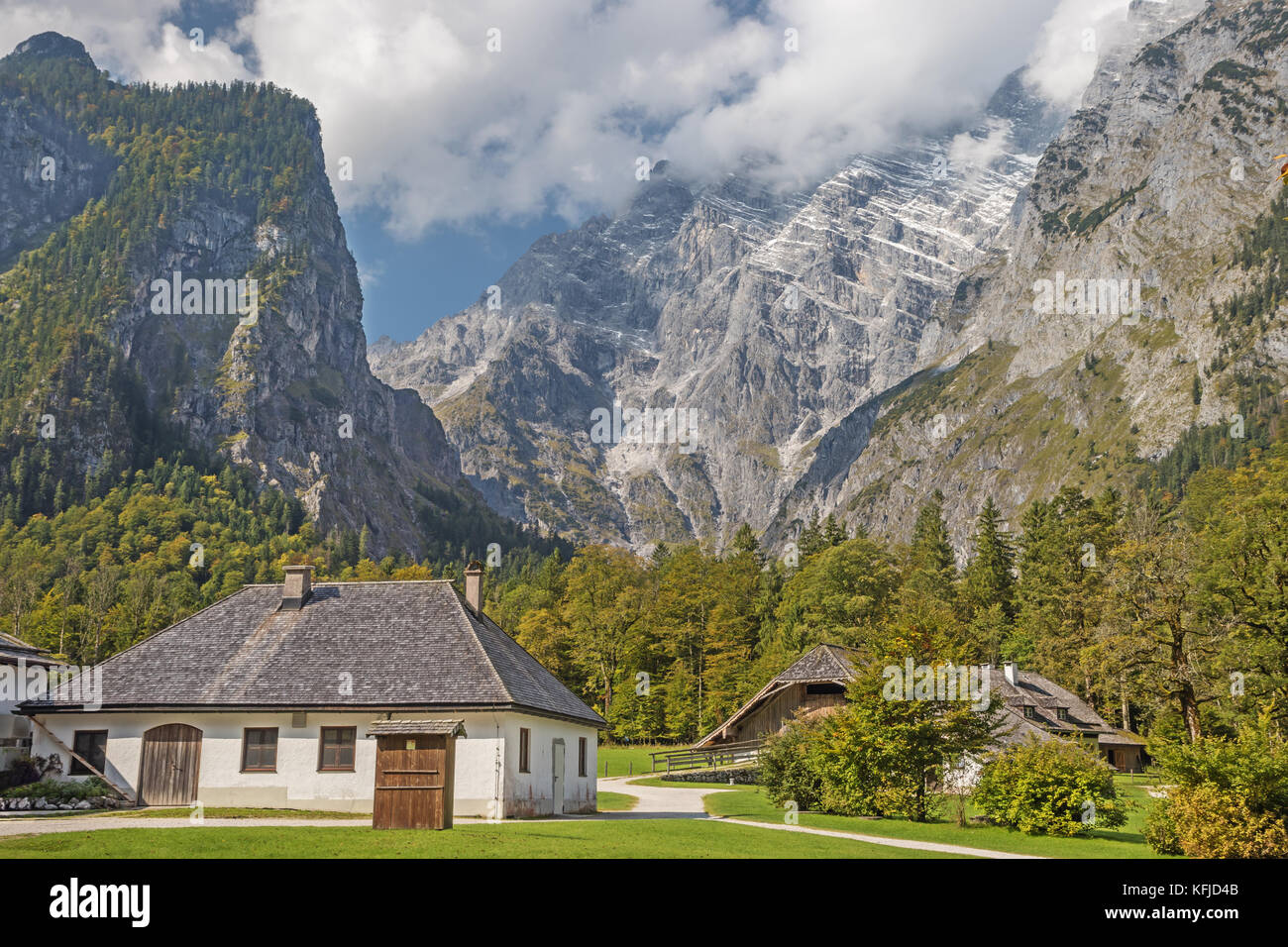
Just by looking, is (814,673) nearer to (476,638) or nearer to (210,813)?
(476,638)

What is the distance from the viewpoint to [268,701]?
111 feet

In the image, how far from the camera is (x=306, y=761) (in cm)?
3350

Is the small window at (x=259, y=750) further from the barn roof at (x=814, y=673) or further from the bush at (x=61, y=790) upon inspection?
the barn roof at (x=814, y=673)

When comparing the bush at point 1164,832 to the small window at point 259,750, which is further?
the small window at point 259,750

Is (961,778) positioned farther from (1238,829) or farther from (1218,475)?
(1218,475)

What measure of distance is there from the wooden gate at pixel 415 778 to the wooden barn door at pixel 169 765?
1275 cm

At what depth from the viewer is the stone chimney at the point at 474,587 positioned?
129 ft

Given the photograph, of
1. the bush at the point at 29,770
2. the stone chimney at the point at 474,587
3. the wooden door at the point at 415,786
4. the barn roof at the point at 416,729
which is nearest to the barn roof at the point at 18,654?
the bush at the point at 29,770

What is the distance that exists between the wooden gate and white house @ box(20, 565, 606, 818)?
6739mm

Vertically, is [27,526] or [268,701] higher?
[27,526]

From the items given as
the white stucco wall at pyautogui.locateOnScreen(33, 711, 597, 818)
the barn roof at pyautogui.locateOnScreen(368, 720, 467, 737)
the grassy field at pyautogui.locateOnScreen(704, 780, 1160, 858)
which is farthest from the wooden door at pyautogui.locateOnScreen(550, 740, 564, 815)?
the barn roof at pyautogui.locateOnScreen(368, 720, 467, 737)

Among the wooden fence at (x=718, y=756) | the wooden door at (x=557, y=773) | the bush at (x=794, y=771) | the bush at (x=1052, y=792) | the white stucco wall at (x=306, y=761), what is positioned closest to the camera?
the bush at (x=1052, y=792)
